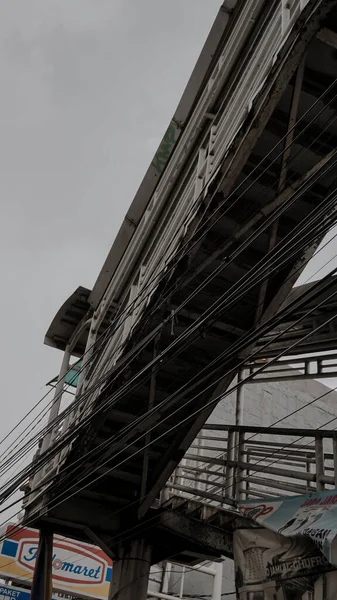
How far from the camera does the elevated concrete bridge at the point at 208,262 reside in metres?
4.89

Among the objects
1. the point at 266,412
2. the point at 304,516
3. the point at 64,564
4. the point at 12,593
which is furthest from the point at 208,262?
the point at 64,564

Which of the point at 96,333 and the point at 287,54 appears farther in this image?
the point at 96,333

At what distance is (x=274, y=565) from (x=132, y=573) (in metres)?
3.24

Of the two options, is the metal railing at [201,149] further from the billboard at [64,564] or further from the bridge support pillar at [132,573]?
the billboard at [64,564]

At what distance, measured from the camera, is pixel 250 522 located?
7.40m

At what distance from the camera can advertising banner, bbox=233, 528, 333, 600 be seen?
6.01 m

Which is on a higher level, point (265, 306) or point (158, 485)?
point (265, 306)

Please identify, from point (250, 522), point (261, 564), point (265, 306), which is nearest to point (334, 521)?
point (261, 564)

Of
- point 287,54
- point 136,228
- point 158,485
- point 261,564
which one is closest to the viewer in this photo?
point 287,54

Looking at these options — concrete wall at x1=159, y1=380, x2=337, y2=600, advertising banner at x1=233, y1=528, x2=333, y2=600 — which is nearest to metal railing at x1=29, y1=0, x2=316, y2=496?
advertising banner at x1=233, y1=528, x2=333, y2=600

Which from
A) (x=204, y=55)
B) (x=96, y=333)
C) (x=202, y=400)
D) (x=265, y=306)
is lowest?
(x=202, y=400)

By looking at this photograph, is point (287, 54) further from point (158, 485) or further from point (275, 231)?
point (158, 485)

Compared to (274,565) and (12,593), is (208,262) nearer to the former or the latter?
(274,565)

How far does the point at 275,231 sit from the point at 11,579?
48.5 ft
